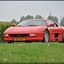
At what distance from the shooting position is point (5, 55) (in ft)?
26.7

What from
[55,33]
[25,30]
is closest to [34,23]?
[55,33]

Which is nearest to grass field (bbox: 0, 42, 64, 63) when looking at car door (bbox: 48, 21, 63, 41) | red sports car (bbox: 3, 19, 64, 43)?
red sports car (bbox: 3, 19, 64, 43)

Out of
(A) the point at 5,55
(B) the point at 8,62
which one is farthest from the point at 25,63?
(A) the point at 5,55

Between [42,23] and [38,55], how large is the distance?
6618 mm

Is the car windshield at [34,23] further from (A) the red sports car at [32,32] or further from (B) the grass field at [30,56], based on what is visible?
(B) the grass field at [30,56]

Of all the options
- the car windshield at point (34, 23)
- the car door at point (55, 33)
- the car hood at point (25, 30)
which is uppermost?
the car windshield at point (34, 23)

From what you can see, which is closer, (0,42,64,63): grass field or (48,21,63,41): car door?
(0,42,64,63): grass field

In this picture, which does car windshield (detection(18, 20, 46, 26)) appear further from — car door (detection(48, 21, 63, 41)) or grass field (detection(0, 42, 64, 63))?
grass field (detection(0, 42, 64, 63))

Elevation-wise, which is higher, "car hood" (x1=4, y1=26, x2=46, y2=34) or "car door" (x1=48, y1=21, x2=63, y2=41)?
"car hood" (x1=4, y1=26, x2=46, y2=34)

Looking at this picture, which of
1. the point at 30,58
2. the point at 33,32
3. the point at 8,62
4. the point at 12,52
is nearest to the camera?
the point at 8,62

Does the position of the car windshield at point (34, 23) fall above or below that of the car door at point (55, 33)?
above

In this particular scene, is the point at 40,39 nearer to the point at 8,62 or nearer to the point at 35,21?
the point at 35,21

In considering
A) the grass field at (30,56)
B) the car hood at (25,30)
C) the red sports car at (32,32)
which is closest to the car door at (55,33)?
the red sports car at (32,32)

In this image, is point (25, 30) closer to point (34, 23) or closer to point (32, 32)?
point (32, 32)
